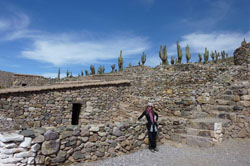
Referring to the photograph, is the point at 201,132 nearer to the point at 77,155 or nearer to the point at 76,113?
the point at 77,155

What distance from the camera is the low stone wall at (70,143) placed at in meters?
4.21

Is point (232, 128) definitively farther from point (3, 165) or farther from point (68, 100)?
point (68, 100)

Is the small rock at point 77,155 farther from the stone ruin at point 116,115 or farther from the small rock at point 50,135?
the small rock at point 50,135

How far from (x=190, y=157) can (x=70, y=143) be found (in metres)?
3.89

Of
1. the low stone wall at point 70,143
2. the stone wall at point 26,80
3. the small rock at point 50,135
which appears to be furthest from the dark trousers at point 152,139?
the stone wall at point 26,80

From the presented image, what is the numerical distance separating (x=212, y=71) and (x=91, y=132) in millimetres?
9137

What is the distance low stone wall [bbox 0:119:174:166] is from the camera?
13.8 ft

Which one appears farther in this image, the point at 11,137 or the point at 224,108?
the point at 224,108

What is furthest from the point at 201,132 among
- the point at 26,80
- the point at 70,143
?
the point at 26,80

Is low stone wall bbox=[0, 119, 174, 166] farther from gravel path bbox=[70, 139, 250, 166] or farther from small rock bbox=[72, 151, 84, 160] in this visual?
gravel path bbox=[70, 139, 250, 166]

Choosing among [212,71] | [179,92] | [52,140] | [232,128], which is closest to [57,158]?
[52,140]

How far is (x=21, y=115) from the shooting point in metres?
9.45

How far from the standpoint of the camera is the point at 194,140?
6594 millimetres

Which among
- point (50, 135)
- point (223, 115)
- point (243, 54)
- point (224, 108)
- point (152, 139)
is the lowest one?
point (152, 139)
